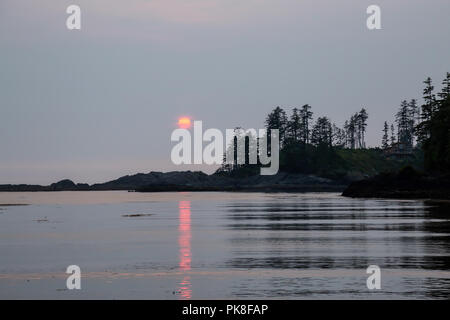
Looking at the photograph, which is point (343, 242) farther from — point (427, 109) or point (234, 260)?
point (427, 109)

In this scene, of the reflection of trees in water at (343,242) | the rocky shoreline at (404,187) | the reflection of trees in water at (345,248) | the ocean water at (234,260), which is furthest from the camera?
the rocky shoreline at (404,187)

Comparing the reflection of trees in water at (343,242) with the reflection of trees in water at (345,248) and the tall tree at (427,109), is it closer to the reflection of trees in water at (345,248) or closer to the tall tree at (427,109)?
the reflection of trees in water at (345,248)

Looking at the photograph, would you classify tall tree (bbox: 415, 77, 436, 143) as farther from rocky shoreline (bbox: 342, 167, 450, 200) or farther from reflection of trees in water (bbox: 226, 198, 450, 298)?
reflection of trees in water (bbox: 226, 198, 450, 298)

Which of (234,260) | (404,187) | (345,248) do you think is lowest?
(234,260)

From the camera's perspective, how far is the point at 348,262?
4078 centimetres

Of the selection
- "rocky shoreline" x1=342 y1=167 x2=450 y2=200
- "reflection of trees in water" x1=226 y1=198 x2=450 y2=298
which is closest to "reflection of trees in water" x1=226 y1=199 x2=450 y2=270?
"reflection of trees in water" x1=226 y1=198 x2=450 y2=298

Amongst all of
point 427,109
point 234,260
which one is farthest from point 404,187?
point 234,260

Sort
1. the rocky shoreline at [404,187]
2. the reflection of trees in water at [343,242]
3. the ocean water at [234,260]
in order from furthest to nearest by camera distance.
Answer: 1. the rocky shoreline at [404,187]
2. the reflection of trees in water at [343,242]
3. the ocean water at [234,260]

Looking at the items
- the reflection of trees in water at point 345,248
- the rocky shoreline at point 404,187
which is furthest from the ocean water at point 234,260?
the rocky shoreline at point 404,187

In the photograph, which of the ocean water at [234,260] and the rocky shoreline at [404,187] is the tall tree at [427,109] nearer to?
the rocky shoreline at [404,187]

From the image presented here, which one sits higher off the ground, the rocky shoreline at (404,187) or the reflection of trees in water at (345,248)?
the rocky shoreline at (404,187)

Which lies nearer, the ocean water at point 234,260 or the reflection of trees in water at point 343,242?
the ocean water at point 234,260
